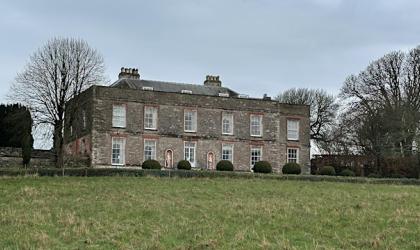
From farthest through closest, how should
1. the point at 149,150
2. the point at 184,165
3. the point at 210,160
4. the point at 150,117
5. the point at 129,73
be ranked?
the point at 129,73
the point at 210,160
the point at 150,117
the point at 149,150
the point at 184,165

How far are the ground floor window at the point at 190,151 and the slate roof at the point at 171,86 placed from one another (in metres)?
6.44

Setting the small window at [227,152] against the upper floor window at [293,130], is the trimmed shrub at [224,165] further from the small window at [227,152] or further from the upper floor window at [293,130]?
the upper floor window at [293,130]

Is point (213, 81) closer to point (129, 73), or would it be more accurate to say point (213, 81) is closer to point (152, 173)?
point (129, 73)

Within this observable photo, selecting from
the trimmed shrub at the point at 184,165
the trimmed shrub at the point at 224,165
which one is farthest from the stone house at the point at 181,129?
the trimmed shrub at the point at 224,165

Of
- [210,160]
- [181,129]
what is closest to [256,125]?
[210,160]

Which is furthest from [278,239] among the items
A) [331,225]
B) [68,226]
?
[68,226]

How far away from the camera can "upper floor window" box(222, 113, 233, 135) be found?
50.1 meters

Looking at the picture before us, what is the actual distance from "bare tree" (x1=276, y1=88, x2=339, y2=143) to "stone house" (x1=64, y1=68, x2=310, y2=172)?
11478 mm

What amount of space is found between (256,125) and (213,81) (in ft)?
34.1

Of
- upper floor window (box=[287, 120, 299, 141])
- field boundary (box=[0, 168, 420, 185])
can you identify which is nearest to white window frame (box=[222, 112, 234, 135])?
upper floor window (box=[287, 120, 299, 141])

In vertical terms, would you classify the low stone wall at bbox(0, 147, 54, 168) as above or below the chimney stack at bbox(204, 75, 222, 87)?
below

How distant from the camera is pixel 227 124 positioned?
5025cm

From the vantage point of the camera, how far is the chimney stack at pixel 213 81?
197 ft

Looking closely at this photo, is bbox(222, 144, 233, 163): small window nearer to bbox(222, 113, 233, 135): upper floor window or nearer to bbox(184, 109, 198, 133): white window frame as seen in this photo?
bbox(222, 113, 233, 135): upper floor window
